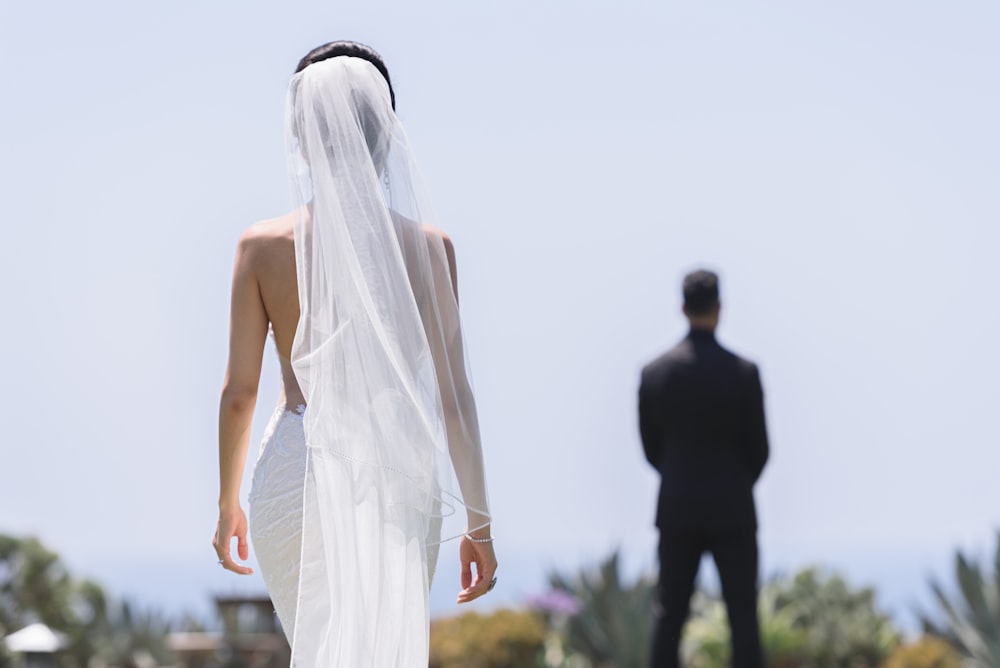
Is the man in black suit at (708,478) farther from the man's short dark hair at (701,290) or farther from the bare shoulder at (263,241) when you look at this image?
the bare shoulder at (263,241)

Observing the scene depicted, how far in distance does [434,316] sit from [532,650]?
7.82 m

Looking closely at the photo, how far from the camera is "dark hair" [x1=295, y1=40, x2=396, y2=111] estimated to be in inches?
143

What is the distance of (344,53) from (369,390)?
2.60ft

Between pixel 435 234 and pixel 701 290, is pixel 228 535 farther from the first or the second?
pixel 701 290

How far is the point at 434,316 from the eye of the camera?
11.8ft

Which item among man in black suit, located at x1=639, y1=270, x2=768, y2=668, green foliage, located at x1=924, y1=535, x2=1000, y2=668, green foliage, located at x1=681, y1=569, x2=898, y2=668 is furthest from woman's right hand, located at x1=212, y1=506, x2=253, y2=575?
green foliage, located at x1=924, y1=535, x2=1000, y2=668

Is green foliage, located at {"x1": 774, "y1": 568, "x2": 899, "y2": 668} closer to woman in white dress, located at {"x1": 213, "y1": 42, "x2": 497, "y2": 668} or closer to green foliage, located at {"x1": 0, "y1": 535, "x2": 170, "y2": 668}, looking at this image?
green foliage, located at {"x1": 0, "y1": 535, "x2": 170, "y2": 668}

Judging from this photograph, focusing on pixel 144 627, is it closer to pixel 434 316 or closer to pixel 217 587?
pixel 217 587

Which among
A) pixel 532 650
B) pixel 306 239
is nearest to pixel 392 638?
pixel 306 239

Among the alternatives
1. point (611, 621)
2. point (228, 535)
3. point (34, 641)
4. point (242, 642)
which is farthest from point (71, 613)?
point (228, 535)

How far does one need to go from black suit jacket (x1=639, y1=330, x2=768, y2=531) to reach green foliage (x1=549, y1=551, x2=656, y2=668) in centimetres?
421

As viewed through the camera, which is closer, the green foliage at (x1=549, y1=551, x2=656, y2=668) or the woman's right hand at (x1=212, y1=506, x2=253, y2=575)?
the woman's right hand at (x1=212, y1=506, x2=253, y2=575)

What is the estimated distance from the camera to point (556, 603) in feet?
36.9

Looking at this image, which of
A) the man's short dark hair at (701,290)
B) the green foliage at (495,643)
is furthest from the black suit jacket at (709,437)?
the green foliage at (495,643)
